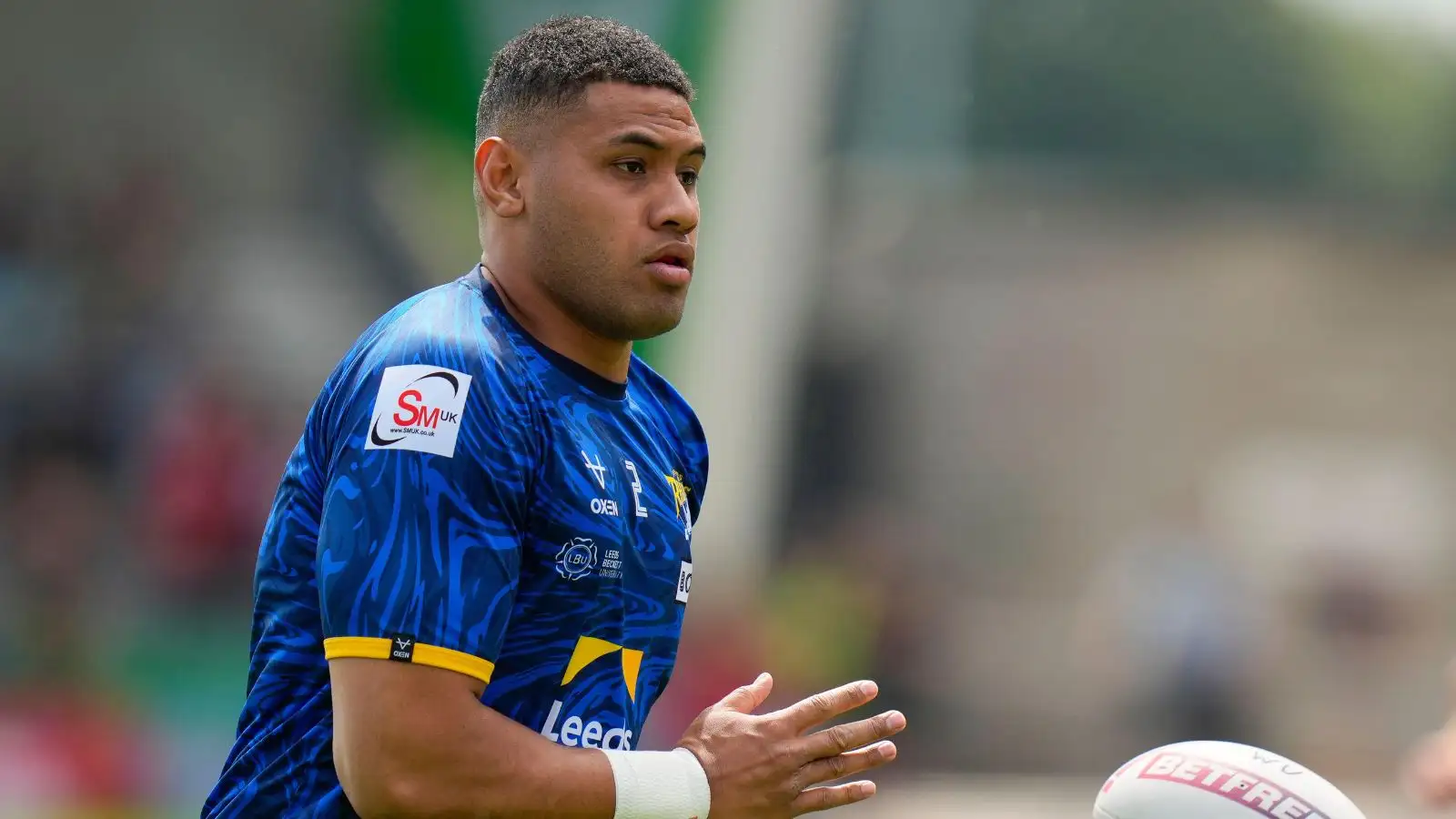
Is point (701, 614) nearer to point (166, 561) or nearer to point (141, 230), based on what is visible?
point (166, 561)

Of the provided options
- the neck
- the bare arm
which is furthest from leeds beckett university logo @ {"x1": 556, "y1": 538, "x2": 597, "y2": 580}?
the neck

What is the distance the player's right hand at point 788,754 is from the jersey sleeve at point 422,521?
518 mm

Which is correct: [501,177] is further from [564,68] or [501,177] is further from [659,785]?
[659,785]

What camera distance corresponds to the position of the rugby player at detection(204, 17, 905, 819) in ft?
9.21

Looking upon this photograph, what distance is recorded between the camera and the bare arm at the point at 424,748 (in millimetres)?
2766

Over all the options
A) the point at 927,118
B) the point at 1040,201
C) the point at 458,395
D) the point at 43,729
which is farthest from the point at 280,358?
the point at 1040,201

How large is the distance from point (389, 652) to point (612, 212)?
41.1 inches

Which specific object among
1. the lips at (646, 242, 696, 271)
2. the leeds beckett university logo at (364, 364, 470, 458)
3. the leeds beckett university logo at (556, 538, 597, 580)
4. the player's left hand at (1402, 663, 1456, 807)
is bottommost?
the player's left hand at (1402, 663, 1456, 807)

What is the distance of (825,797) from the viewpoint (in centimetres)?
316

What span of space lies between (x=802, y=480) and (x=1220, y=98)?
6.98m

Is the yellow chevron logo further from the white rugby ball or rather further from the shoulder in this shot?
the white rugby ball

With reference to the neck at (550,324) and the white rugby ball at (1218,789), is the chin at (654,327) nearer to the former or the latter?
the neck at (550,324)

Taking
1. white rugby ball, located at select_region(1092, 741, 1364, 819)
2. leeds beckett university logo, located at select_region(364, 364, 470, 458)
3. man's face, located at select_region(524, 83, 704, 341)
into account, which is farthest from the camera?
white rugby ball, located at select_region(1092, 741, 1364, 819)

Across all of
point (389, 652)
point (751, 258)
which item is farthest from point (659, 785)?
point (751, 258)
